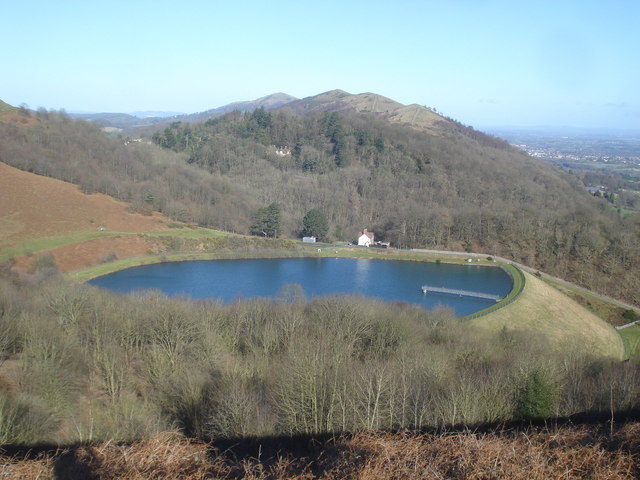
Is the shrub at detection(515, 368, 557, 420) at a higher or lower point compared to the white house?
higher

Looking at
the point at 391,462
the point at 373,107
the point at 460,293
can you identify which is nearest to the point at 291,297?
the point at 460,293

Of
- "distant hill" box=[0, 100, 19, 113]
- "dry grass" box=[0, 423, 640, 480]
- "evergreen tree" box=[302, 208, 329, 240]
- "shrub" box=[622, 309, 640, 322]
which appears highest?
"distant hill" box=[0, 100, 19, 113]

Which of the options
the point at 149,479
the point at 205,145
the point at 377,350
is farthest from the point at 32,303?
the point at 205,145

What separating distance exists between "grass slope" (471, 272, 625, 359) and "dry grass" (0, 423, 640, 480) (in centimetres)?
1089

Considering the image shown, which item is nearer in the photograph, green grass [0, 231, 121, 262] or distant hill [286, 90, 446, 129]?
green grass [0, 231, 121, 262]

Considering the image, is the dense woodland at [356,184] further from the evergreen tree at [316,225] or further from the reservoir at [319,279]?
the reservoir at [319,279]

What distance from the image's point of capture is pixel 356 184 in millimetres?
42438

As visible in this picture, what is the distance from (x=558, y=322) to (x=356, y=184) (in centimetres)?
2657

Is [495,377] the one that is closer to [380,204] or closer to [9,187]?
[9,187]

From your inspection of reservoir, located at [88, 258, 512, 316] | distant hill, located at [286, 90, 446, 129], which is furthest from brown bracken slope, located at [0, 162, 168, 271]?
distant hill, located at [286, 90, 446, 129]

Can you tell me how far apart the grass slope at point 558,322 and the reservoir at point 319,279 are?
1784 mm

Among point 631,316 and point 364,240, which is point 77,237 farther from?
point 631,316

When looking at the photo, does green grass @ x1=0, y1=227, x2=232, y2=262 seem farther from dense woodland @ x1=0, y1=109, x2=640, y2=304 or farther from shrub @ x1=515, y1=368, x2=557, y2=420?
shrub @ x1=515, y1=368, x2=557, y2=420

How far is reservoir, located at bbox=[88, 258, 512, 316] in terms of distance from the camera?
2053 centimetres
